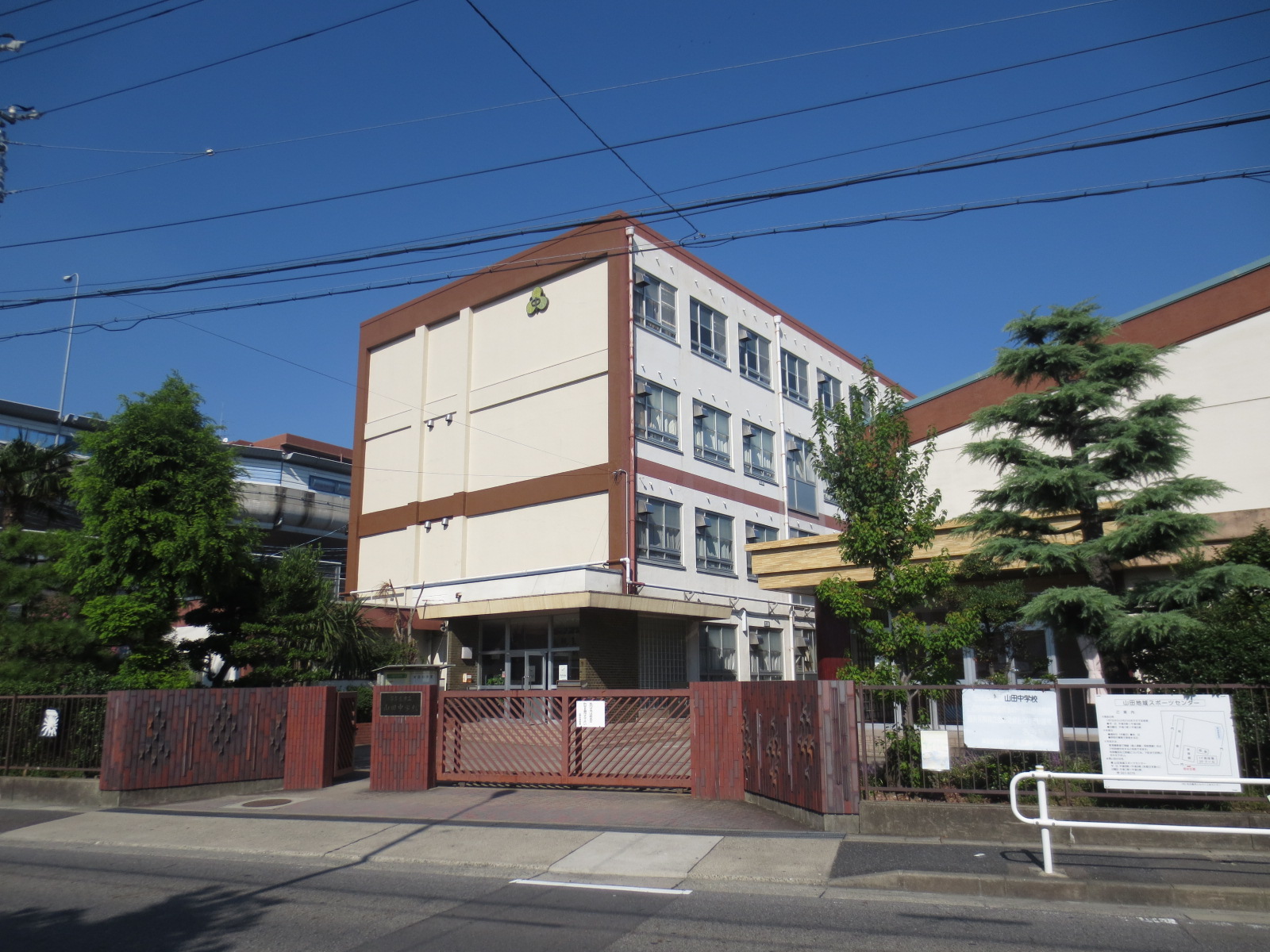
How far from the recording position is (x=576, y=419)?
2961cm

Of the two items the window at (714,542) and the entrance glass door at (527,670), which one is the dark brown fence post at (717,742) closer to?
the entrance glass door at (527,670)

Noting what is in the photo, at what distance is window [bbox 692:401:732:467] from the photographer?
31719 mm

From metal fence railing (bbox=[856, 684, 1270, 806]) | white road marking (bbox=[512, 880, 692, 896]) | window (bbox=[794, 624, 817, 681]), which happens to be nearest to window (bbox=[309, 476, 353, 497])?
window (bbox=[794, 624, 817, 681])

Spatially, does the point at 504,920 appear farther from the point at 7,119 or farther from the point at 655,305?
the point at 655,305

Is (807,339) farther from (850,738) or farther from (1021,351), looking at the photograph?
(850,738)

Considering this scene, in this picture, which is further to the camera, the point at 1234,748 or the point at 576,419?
the point at 576,419

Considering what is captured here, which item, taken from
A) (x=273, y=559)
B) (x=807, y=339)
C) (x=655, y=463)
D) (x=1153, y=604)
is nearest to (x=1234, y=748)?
(x=1153, y=604)

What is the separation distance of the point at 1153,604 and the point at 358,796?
12070mm

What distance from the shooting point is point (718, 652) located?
103ft

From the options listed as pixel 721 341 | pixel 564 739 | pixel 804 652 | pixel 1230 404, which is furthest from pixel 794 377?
pixel 564 739

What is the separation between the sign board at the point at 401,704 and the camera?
1554 centimetres

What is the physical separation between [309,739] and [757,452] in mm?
22134

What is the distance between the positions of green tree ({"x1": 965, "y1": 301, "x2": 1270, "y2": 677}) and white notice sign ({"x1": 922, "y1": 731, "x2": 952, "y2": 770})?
3197 millimetres

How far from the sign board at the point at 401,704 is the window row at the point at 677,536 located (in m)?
12.6
